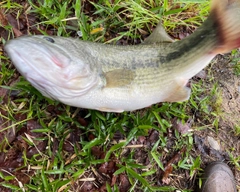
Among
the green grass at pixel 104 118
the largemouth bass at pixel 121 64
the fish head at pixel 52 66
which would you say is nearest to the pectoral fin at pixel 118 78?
the largemouth bass at pixel 121 64

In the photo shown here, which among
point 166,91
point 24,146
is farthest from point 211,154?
point 24,146

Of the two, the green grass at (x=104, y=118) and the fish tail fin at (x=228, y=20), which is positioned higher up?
the fish tail fin at (x=228, y=20)

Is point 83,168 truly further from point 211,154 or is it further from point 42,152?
point 211,154

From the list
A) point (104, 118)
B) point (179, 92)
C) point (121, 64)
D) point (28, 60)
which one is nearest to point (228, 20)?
point (179, 92)

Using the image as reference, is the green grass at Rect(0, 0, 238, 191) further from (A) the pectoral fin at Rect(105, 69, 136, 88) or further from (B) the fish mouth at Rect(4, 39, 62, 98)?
(B) the fish mouth at Rect(4, 39, 62, 98)

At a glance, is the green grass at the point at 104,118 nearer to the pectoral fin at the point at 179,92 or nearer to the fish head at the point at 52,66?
the pectoral fin at the point at 179,92

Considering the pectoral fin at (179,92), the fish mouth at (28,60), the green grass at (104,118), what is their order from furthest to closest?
the green grass at (104,118), the pectoral fin at (179,92), the fish mouth at (28,60)
